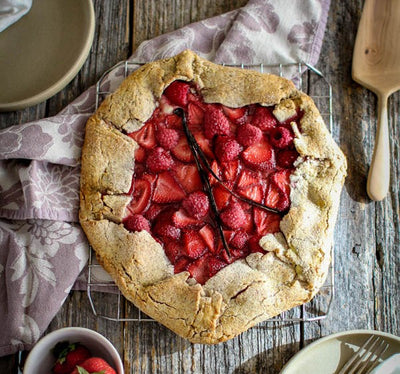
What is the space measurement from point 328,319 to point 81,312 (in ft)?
3.25

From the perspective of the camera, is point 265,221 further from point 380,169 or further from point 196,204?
point 380,169

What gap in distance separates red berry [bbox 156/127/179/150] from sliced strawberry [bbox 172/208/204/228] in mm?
244

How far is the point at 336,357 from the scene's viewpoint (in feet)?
7.20

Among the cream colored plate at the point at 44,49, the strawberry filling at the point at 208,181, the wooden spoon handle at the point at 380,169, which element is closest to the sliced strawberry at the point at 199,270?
the strawberry filling at the point at 208,181

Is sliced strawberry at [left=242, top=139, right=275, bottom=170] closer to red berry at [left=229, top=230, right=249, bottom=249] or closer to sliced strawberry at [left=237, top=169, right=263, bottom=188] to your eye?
sliced strawberry at [left=237, top=169, right=263, bottom=188]

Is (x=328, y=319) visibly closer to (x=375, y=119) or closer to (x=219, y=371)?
(x=219, y=371)

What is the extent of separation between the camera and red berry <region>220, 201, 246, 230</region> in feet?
6.67

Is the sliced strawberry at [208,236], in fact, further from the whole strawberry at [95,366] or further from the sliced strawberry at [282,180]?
the whole strawberry at [95,366]

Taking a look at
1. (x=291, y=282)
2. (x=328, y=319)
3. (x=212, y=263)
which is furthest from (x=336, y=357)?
(x=212, y=263)

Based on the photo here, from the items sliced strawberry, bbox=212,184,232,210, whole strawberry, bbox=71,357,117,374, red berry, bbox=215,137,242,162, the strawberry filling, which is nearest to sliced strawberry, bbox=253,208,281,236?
the strawberry filling

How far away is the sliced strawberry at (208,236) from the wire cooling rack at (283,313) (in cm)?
37

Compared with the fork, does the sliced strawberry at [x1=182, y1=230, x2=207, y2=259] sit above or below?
above

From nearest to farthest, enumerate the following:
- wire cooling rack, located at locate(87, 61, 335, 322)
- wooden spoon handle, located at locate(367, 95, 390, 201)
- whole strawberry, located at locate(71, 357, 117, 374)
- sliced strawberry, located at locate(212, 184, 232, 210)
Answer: whole strawberry, located at locate(71, 357, 117, 374)
sliced strawberry, located at locate(212, 184, 232, 210)
wire cooling rack, located at locate(87, 61, 335, 322)
wooden spoon handle, located at locate(367, 95, 390, 201)

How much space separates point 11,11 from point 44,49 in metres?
0.19
